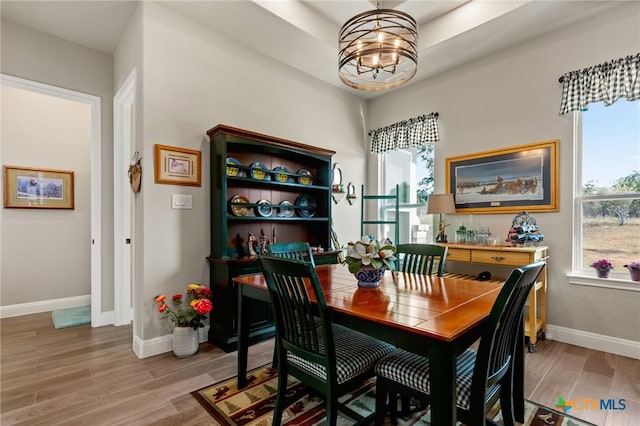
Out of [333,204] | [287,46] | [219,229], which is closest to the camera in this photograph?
[219,229]

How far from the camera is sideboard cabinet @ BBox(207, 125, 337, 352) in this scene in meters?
2.87

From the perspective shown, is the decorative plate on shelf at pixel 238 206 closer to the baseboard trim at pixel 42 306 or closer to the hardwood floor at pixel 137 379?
the hardwood floor at pixel 137 379

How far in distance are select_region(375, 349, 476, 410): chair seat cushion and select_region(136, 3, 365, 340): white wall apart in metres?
2.07

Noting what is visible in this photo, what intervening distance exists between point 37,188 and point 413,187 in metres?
4.89

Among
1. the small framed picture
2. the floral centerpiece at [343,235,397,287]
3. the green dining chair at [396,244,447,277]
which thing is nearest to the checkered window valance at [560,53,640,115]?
the green dining chair at [396,244,447,277]

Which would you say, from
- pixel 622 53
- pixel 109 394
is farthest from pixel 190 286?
pixel 622 53

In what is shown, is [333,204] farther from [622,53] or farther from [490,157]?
[622,53]

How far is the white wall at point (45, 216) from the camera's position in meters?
3.77

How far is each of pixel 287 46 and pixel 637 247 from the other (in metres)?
3.81

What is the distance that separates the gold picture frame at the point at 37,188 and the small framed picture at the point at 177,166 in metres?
2.42

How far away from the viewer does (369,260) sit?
185 cm

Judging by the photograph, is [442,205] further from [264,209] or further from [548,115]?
[264,209]

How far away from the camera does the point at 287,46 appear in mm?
3391

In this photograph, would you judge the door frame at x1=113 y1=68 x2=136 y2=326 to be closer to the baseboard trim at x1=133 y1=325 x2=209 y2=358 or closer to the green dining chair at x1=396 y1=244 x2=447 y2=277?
the baseboard trim at x1=133 y1=325 x2=209 y2=358
